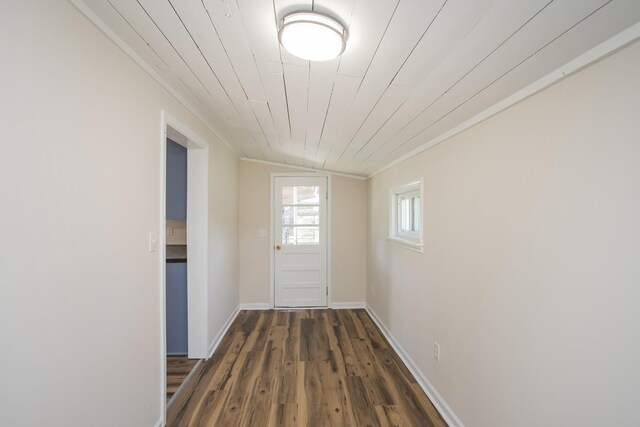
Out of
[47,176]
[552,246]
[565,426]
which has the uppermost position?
[47,176]

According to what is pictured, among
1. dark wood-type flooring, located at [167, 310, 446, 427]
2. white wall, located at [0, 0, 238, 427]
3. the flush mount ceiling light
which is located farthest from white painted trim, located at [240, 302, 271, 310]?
the flush mount ceiling light

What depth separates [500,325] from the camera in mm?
1400

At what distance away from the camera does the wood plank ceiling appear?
85cm

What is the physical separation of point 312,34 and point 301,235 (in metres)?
3.38

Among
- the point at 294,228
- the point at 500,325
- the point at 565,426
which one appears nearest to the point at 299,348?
the point at 294,228

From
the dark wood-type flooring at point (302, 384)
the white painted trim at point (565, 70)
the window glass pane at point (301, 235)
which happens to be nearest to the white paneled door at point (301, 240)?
the window glass pane at point (301, 235)

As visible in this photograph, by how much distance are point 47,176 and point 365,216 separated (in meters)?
3.72

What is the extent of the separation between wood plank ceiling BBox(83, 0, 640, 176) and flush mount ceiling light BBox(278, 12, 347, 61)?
3 cm

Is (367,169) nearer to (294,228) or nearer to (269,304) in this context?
→ (294,228)

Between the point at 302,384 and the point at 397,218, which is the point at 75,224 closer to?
the point at 302,384

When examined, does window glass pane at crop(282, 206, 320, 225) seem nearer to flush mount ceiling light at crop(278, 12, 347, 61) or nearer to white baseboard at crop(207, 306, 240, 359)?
white baseboard at crop(207, 306, 240, 359)

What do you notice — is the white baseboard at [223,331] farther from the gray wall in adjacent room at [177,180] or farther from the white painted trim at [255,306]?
the gray wall in adjacent room at [177,180]

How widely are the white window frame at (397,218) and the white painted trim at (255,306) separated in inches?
84.6

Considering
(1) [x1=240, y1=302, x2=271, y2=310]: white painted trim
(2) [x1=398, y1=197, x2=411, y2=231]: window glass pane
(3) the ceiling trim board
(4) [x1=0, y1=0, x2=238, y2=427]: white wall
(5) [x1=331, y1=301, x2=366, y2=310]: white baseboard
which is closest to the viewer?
(4) [x1=0, y1=0, x2=238, y2=427]: white wall
